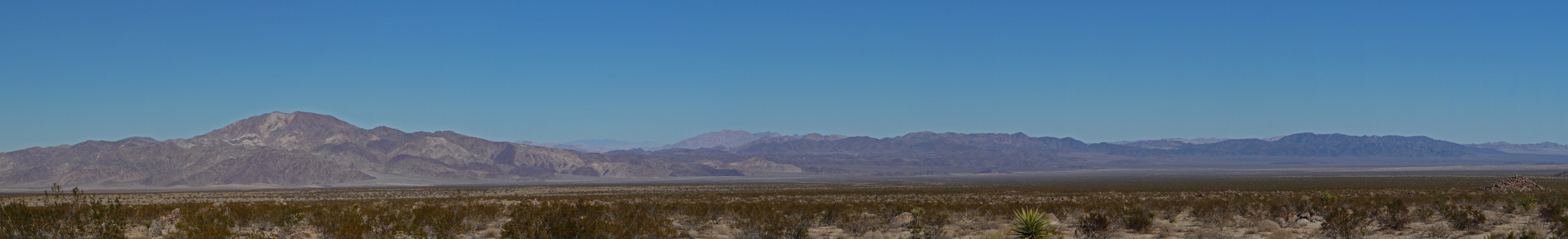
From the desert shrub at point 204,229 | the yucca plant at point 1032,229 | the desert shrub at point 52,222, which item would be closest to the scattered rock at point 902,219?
the yucca plant at point 1032,229

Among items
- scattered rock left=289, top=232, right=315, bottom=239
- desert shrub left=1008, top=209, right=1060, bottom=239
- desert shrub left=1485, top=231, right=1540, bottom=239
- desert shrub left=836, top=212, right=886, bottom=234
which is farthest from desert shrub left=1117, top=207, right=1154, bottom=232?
scattered rock left=289, top=232, right=315, bottom=239

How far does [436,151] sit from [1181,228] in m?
179

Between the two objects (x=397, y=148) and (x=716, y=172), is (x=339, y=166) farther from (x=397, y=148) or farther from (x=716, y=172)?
(x=716, y=172)

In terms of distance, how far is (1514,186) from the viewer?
4781 cm

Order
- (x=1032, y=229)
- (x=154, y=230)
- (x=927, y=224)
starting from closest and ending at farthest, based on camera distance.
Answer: (x=1032, y=229) < (x=154, y=230) < (x=927, y=224)

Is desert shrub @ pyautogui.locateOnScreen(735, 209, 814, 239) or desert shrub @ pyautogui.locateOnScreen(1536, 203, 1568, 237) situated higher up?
desert shrub @ pyautogui.locateOnScreen(1536, 203, 1568, 237)

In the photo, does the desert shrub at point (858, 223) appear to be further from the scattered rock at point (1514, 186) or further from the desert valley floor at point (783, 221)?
the scattered rock at point (1514, 186)

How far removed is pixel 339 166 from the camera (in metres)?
153

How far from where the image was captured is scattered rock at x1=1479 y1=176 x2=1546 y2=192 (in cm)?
4519

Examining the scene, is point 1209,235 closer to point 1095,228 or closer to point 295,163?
point 1095,228

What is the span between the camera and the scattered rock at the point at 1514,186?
45.2 metres

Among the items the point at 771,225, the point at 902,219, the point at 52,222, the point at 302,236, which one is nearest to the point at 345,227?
the point at 302,236

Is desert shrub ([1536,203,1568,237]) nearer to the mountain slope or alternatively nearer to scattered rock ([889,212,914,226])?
scattered rock ([889,212,914,226])

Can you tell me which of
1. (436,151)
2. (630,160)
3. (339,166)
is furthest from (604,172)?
(339,166)
